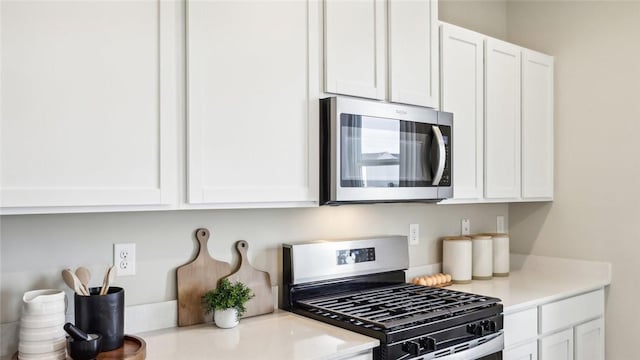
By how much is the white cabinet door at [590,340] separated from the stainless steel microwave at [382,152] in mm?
1117

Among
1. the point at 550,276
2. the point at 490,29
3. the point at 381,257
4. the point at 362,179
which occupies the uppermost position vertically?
the point at 490,29

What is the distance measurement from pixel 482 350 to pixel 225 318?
104 cm

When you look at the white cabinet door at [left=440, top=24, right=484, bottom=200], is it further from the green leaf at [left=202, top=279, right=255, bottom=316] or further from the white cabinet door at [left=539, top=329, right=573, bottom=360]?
the green leaf at [left=202, top=279, right=255, bottom=316]

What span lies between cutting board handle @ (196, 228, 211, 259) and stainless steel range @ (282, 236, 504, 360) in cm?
36

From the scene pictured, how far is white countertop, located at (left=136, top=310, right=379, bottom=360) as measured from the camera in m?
1.66

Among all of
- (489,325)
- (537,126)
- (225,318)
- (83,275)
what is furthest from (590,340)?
(83,275)

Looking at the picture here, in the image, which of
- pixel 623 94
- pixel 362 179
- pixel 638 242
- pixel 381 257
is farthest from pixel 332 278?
pixel 623 94

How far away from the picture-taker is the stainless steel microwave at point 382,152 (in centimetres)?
203

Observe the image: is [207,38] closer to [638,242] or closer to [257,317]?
[257,317]

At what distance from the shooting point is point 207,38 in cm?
174

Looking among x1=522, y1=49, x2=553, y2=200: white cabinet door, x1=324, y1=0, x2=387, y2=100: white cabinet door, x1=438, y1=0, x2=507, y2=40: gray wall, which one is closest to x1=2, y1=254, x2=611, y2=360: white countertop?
x1=522, y1=49, x2=553, y2=200: white cabinet door

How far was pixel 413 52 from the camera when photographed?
233cm

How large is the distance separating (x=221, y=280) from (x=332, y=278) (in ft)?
1.68

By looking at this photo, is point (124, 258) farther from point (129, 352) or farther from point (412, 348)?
point (412, 348)
